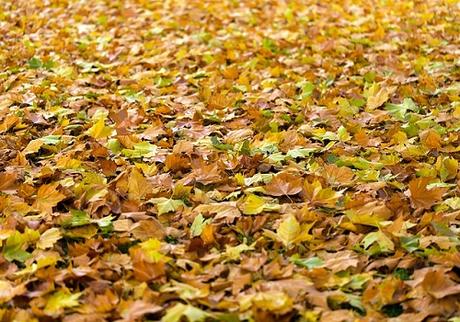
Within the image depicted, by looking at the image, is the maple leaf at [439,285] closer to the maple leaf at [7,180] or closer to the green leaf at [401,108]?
Result: the green leaf at [401,108]

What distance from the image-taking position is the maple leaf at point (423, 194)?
2.45m

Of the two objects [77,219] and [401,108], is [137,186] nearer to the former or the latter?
[77,219]

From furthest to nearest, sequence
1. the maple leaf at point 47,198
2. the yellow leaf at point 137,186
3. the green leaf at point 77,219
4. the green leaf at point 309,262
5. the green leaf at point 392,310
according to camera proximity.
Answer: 1. the yellow leaf at point 137,186
2. the maple leaf at point 47,198
3. the green leaf at point 77,219
4. the green leaf at point 309,262
5. the green leaf at point 392,310

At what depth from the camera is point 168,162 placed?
2.80 metres

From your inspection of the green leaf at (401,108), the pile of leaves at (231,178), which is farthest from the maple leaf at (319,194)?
the green leaf at (401,108)

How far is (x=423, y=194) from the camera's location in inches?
97.3

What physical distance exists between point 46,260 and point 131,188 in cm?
56

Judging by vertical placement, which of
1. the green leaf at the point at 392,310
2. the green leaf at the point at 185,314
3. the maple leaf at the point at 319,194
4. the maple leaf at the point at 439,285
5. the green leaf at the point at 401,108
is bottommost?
the green leaf at the point at 401,108

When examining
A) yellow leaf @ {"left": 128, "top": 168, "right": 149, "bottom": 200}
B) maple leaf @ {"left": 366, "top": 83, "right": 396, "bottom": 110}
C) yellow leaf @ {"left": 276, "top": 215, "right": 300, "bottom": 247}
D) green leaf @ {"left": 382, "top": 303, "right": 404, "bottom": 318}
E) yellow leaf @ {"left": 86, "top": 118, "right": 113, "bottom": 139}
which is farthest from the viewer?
maple leaf @ {"left": 366, "top": 83, "right": 396, "bottom": 110}

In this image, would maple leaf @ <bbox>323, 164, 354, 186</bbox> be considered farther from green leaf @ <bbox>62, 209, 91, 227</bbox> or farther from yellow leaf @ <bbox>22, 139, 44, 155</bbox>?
yellow leaf @ <bbox>22, 139, 44, 155</bbox>

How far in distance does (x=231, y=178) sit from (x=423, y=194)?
78 cm

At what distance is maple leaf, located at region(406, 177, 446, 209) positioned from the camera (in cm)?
245

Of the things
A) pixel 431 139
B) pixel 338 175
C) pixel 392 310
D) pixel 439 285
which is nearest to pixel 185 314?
pixel 392 310

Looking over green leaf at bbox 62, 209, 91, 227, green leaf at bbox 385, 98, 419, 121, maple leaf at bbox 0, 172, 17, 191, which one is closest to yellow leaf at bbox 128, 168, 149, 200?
green leaf at bbox 62, 209, 91, 227
